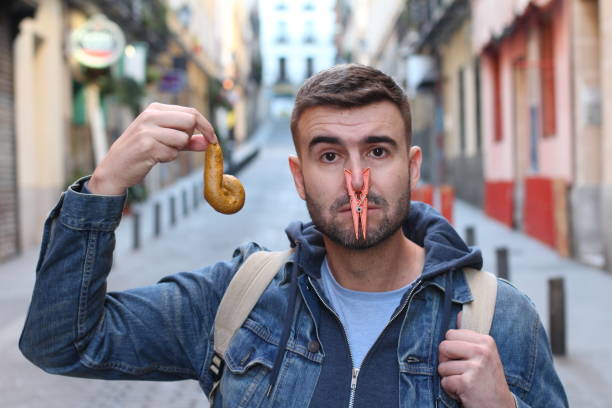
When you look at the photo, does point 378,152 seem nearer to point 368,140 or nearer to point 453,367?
point 368,140

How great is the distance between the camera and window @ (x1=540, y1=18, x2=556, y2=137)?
14.3 meters

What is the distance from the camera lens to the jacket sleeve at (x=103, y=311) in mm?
1924

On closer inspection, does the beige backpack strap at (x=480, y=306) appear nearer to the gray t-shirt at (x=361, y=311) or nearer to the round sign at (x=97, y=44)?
the gray t-shirt at (x=361, y=311)

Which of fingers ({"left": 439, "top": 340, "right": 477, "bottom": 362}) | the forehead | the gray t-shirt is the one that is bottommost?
fingers ({"left": 439, "top": 340, "right": 477, "bottom": 362})

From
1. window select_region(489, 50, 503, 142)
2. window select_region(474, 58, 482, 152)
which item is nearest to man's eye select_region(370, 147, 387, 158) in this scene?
window select_region(489, 50, 503, 142)

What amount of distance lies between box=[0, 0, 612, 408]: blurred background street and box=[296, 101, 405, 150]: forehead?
3.64 m

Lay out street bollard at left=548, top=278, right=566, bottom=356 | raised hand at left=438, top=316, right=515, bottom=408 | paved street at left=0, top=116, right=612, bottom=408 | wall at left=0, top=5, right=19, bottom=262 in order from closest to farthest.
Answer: raised hand at left=438, top=316, right=515, bottom=408 < paved street at left=0, top=116, right=612, bottom=408 < street bollard at left=548, top=278, right=566, bottom=356 < wall at left=0, top=5, right=19, bottom=262

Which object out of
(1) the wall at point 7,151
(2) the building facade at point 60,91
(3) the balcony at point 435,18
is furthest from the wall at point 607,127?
(3) the balcony at point 435,18

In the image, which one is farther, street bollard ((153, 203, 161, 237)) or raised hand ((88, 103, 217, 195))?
street bollard ((153, 203, 161, 237))

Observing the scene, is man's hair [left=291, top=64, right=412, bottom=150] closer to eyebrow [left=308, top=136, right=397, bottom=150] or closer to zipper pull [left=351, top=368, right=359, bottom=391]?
eyebrow [left=308, top=136, right=397, bottom=150]

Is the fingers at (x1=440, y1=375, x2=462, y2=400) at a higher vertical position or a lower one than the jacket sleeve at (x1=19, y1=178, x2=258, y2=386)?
lower

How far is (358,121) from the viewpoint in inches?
83.0

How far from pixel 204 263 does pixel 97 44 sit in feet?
18.4

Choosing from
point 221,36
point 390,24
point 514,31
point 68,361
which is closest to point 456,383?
point 68,361
